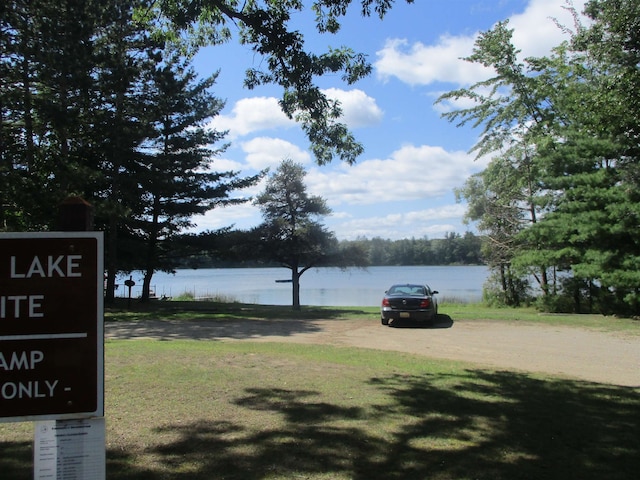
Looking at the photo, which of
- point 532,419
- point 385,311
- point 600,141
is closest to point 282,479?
point 532,419

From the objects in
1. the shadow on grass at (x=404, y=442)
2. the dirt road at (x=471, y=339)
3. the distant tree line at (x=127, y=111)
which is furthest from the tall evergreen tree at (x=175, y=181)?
the shadow on grass at (x=404, y=442)

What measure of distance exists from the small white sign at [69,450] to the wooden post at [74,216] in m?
0.82

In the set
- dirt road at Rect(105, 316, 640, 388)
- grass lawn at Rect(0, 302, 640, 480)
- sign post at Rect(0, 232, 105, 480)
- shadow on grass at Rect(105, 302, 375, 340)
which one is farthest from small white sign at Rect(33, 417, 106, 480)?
shadow on grass at Rect(105, 302, 375, 340)

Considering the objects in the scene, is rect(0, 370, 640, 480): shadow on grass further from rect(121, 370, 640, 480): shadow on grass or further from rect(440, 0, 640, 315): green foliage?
rect(440, 0, 640, 315): green foliage

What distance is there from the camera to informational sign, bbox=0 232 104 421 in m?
2.09

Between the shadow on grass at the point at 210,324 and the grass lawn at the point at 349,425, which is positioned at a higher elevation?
the grass lawn at the point at 349,425

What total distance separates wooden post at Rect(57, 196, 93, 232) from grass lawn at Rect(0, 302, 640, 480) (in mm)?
2314

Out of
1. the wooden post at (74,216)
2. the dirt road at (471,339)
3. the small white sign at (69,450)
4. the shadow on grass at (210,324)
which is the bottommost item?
the dirt road at (471,339)

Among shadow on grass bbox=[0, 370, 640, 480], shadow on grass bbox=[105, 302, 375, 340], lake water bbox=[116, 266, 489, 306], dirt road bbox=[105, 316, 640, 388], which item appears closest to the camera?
shadow on grass bbox=[0, 370, 640, 480]

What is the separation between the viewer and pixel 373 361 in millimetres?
8977

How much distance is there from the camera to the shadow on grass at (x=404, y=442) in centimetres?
384

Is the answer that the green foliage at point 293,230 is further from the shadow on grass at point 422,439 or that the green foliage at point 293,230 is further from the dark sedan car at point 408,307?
the shadow on grass at point 422,439

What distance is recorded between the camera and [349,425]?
493cm

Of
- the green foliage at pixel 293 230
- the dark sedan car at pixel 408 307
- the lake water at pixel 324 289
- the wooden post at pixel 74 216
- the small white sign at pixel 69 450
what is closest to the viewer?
the small white sign at pixel 69 450
